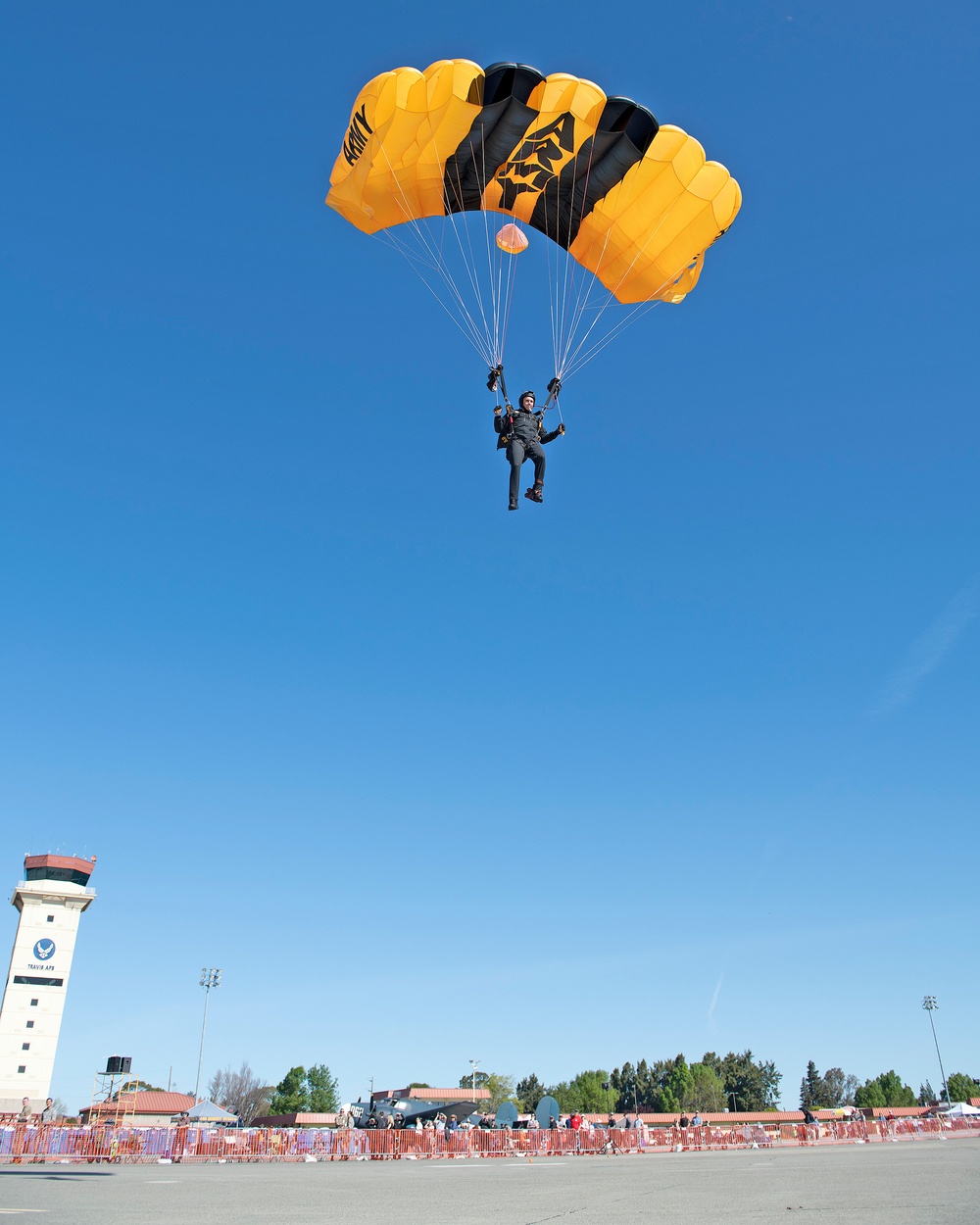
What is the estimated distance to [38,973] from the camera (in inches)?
2395

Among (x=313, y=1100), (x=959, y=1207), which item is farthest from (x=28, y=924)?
(x=959, y=1207)

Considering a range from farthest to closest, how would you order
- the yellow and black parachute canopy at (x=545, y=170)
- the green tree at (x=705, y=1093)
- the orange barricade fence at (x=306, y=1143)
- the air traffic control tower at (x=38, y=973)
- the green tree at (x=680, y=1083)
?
the green tree at (x=680, y=1083), the green tree at (x=705, y=1093), the air traffic control tower at (x=38, y=973), the orange barricade fence at (x=306, y=1143), the yellow and black parachute canopy at (x=545, y=170)

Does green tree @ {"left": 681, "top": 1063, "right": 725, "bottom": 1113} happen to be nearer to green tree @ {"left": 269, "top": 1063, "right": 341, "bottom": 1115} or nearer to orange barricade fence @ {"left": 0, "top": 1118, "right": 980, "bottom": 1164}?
green tree @ {"left": 269, "top": 1063, "right": 341, "bottom": 1115}

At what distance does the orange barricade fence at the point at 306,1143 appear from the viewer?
1719cm

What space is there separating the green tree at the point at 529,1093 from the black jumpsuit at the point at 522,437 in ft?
322

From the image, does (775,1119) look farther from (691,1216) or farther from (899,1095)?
(691,1216)

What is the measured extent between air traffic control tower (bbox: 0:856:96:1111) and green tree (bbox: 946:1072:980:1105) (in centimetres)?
9971

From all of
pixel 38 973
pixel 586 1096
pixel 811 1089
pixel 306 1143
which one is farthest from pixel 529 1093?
pixel 306 1143

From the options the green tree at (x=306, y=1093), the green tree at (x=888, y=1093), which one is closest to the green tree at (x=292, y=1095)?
the green tree at (x=306, y=1093)

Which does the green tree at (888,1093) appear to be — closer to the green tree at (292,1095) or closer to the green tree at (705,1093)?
the green tree at (705,1093)

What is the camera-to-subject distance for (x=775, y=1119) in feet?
215

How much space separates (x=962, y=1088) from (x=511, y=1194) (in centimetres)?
12118

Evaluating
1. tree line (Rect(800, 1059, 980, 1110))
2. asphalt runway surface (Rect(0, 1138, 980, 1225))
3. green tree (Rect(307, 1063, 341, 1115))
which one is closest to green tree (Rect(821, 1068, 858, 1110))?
tree line (Rect(800, 1059, 980, 1110))

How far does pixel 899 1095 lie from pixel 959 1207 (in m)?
116
